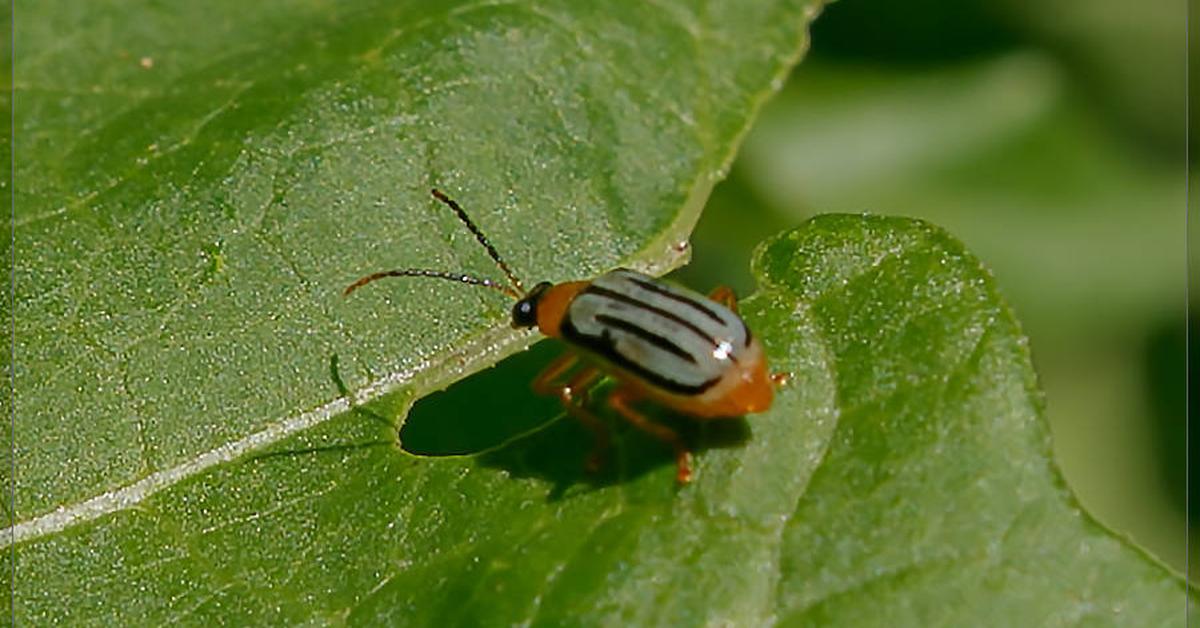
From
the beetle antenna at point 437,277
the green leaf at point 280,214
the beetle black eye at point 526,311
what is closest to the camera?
the green leaf at point 280,214

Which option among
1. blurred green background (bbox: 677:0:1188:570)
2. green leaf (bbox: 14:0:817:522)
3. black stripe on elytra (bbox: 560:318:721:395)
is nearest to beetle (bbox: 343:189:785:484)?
black stripe on elytra (bbox: 560:318:721:395)

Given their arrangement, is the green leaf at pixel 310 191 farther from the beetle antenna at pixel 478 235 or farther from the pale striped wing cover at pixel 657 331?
the pale striped wing cover at pixel 657 331

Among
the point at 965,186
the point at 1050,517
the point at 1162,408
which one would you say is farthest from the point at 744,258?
the point at 1050,517

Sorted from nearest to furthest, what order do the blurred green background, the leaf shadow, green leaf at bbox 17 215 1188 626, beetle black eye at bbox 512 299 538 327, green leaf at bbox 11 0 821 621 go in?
green leaf at bbox 17 215 1188 626 → the leaf shadow → green leaf at bbox 11 0 821 621 → beetle black eye at bbox 512 299 538 327 → the blurred green background

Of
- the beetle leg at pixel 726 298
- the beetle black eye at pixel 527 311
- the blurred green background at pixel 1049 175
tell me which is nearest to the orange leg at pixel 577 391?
the beetle black eye at pixel 527 311

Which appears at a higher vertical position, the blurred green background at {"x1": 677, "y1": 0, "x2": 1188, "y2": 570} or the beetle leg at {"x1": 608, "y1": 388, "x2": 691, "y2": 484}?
the beetle leg at {"x1": 608, "y1": 388, "x2": 691, "y2": 484}

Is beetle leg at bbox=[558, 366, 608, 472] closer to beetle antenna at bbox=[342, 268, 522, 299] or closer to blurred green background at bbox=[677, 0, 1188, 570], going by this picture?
beetle antenna at bbox=[342, 268, 522, 299]

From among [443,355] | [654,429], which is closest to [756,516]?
[654,429]
